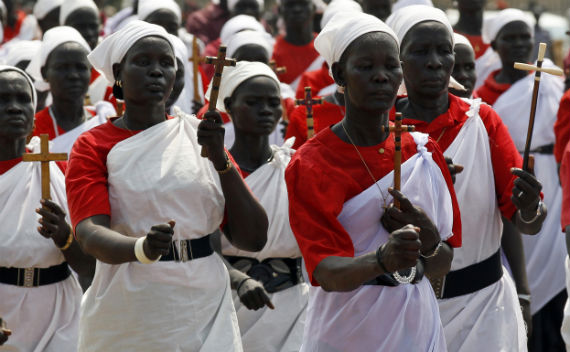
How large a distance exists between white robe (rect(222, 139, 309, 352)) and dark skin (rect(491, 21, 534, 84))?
11.4 ft

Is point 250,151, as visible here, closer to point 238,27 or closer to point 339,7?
point 339,7

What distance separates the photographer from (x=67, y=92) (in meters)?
8.80

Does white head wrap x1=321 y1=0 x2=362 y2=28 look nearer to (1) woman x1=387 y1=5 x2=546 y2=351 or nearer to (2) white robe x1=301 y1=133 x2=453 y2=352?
(1) woman x1=387 y1=5 x2=546 y2=351

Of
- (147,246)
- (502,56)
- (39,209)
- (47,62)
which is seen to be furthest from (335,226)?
(502,56)

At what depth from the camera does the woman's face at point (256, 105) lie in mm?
7770

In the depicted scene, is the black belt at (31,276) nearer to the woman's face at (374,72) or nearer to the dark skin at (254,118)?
the dark skin at (254,118)

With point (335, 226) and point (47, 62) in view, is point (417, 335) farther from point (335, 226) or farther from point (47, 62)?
point (47, 62)

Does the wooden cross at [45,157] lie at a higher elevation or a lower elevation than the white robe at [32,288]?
higher

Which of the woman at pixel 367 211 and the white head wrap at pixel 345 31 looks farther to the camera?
the white head wrap at pixel 345 31

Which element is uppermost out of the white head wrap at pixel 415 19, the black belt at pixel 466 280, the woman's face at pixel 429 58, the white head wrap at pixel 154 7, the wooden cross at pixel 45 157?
the white head wrap at pixel 415 19

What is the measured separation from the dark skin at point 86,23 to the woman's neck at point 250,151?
3842 millimetres

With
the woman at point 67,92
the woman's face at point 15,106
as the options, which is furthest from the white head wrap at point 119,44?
the woman at point 67,92

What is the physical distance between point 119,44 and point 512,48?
16.8 feet

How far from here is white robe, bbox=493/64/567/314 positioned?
9.72 m
